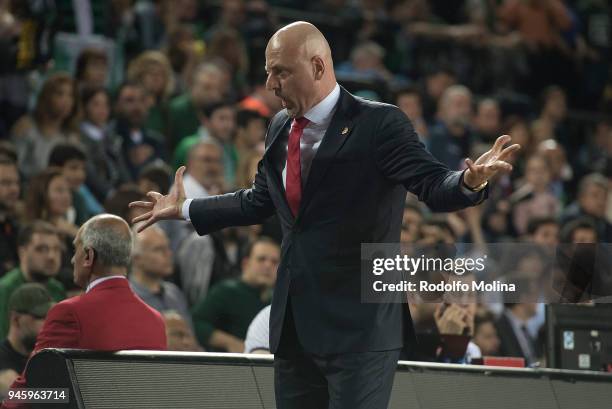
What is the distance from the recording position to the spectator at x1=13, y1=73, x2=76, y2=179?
8.61 meters

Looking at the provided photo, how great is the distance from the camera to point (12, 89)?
907cm

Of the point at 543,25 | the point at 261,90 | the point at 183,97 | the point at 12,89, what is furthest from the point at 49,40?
the point at 543,25

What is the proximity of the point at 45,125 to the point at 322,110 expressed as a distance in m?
5.06

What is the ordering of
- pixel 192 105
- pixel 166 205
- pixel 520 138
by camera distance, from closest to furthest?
pixel 166 205 → pixel 192 105 → pixel 520 138

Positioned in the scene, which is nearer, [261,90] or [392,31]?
[261,90]

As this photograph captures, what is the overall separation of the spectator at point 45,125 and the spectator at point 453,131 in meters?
3.58

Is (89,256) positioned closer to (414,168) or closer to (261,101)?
(414,168)

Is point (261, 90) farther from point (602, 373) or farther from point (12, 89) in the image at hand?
point (602, 373)

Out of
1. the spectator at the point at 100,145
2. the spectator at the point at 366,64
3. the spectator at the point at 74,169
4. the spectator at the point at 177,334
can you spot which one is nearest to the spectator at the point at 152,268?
the spectator at the point at 177,334

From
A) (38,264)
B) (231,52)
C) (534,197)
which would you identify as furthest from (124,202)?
(534,197)

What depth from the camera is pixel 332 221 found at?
387 cm

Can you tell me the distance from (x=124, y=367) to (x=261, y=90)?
22.5 feet

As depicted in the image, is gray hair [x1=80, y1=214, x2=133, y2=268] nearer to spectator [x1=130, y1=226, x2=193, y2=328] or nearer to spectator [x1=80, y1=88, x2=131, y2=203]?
spectator [x1=130, y1=226, x2=193, y2=328]

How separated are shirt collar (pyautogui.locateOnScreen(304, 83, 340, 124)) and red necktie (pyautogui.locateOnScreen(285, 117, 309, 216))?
0.09 ft
